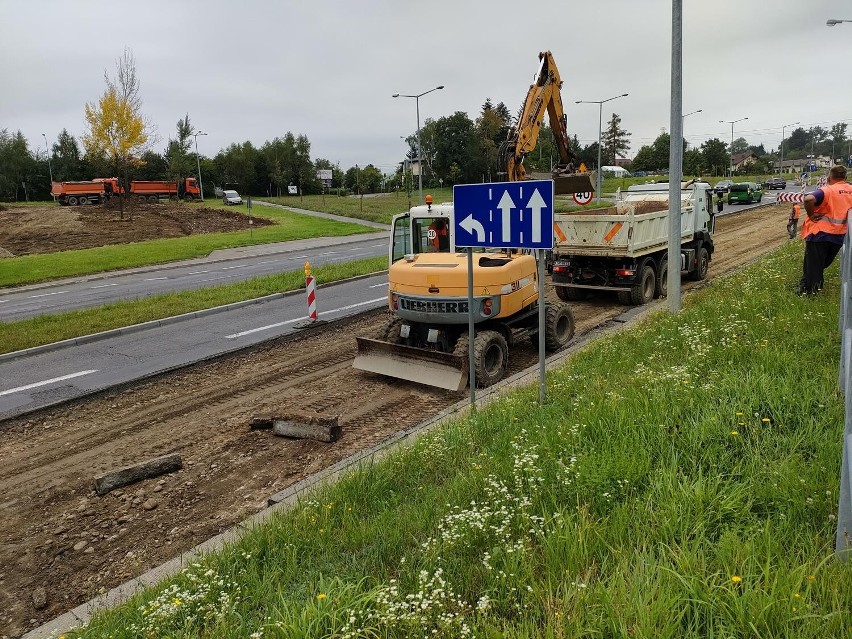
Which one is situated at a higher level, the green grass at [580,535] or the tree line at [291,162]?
the tree line at [291,162]

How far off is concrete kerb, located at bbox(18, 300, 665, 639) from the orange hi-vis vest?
3.70 m

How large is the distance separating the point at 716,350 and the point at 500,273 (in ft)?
10.2

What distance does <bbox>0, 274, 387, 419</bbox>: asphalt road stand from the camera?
9.06m

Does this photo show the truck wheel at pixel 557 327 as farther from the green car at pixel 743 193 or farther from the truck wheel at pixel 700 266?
the green car at pixel 743 193

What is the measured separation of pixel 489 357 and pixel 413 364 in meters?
1.07

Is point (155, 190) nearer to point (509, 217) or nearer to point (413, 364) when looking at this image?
point (413, 364)

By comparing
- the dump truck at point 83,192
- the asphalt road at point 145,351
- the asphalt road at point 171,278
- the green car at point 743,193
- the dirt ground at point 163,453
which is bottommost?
the dirt ground at point 163,453

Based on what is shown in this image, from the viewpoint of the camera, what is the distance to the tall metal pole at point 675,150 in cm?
1044

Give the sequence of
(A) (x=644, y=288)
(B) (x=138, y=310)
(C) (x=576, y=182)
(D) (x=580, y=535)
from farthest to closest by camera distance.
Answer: (B) (x=138, y=310) < (A) (x=644, y=288) < (C) (x=576, y=182) < (D) (x=580, y=535)

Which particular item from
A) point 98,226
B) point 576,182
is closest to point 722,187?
point 576,182

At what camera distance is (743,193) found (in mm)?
43312

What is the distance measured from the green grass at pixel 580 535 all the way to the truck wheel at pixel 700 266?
11.0m

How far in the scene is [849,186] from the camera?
26.5ft

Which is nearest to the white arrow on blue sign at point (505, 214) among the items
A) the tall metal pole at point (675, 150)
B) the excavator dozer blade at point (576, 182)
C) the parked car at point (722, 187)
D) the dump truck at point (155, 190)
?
the tall metal pole at point (675, 150)
